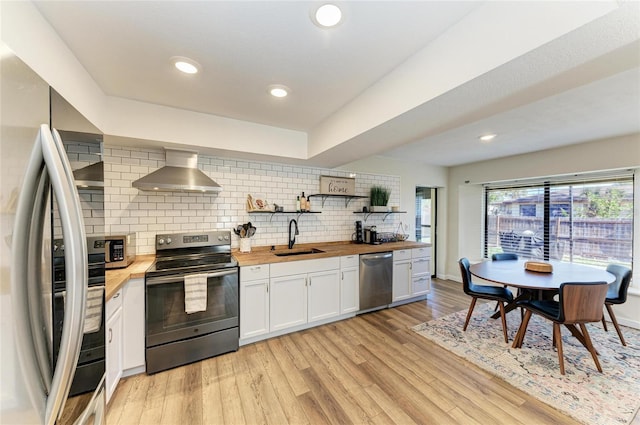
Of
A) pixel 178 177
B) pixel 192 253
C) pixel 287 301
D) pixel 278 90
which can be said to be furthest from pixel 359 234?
pixel 178 177

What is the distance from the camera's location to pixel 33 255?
0.60m

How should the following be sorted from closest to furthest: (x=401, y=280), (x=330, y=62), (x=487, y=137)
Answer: (x=330, y=62), (x=487, y=137), (x=401, y=280)

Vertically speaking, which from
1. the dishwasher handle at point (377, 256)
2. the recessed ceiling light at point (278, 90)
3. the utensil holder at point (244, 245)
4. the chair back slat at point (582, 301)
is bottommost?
the chair back slat at point (582, 301)

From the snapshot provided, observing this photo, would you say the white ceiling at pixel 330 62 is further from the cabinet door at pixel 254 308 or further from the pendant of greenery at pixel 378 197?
the cabinet door at pixel 254 308

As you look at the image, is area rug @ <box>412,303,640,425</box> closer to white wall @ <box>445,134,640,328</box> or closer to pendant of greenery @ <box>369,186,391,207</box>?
A: white wall @ <box>445,134,640,328</box>

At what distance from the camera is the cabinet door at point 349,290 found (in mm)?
3135

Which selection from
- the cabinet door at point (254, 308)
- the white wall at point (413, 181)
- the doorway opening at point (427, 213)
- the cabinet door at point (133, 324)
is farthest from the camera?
the doorway opening at point (427, 213)

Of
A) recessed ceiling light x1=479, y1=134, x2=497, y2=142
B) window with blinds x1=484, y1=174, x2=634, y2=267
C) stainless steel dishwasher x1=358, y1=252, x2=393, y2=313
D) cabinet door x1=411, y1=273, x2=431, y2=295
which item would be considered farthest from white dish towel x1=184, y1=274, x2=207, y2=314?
window with blinds x1=484, y1=174, x2=634, y2=267

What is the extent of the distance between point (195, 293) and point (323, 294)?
1.46 metres

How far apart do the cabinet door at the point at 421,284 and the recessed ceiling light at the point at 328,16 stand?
356 cm

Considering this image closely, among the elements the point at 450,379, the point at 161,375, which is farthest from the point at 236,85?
the point at 450,379

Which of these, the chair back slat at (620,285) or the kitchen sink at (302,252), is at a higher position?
the kitchen sink at (302,252)

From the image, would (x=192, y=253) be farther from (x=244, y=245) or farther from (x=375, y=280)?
(x=375, y=280)

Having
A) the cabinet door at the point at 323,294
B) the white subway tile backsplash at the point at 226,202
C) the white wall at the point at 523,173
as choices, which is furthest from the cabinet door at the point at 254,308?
the white wall at the point at 523,173
